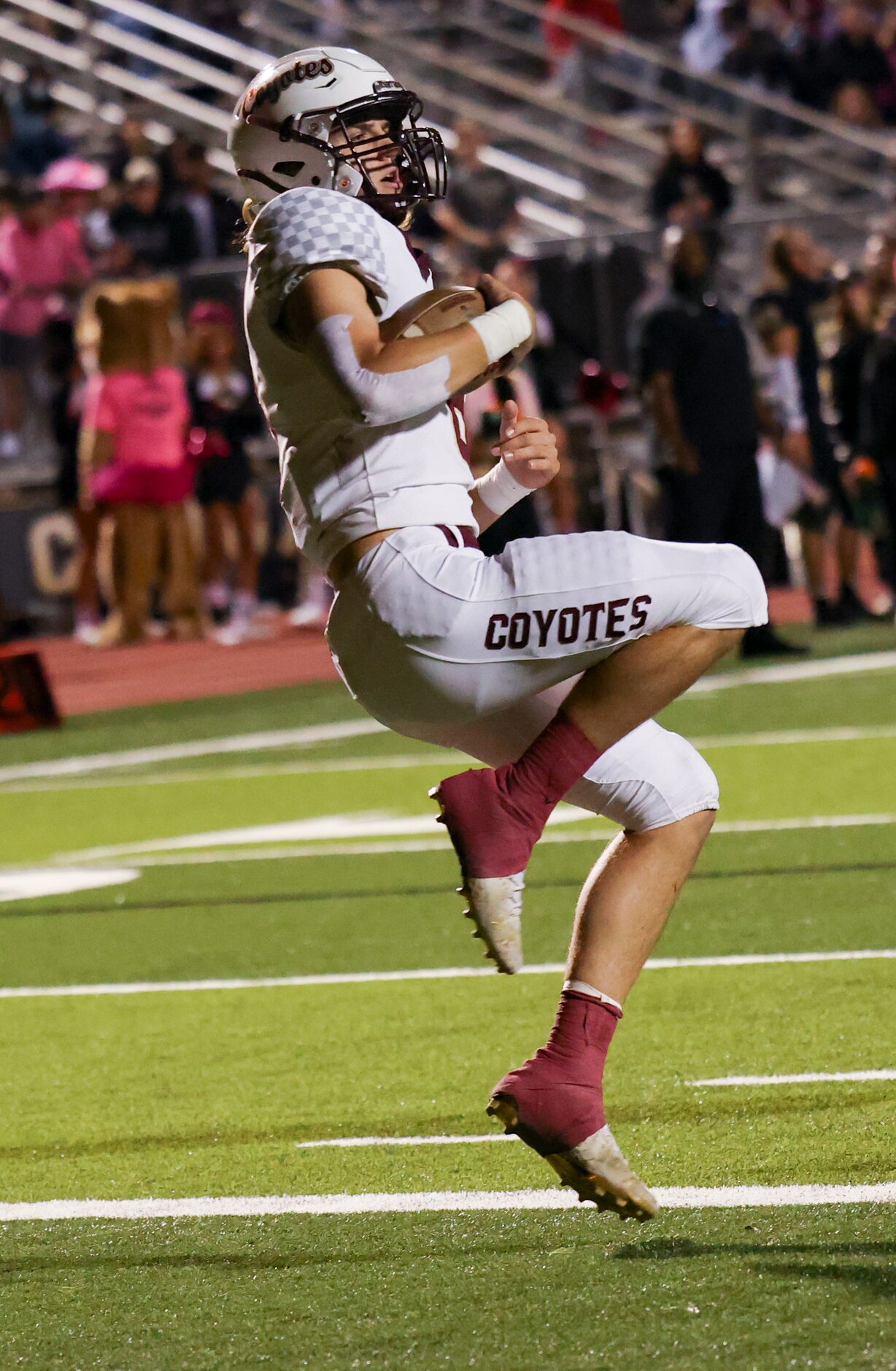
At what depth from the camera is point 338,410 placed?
4.21 m

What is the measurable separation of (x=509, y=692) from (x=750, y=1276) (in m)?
1.04

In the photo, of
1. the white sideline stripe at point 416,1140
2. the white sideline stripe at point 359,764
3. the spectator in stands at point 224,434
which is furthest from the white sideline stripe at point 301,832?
the spectator in stands at point 224,434

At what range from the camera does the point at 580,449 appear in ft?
60.4

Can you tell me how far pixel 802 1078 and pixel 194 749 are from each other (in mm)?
7529

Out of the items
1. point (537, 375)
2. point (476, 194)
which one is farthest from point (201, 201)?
point (537, 375)

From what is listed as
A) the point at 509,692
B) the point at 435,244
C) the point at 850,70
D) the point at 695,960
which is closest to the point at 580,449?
the point at 435,244

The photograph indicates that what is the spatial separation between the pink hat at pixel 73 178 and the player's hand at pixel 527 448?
592 inches

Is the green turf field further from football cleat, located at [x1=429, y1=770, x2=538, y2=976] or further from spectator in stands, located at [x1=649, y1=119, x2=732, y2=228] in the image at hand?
spectator in stands, located at [x1=649, y1=119, x2=732, y2=228]

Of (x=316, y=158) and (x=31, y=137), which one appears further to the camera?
(x=31, y=137)

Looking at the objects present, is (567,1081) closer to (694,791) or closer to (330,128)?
(694,791)

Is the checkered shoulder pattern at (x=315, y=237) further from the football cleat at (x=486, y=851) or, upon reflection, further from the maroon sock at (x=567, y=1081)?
the maroon sock at (x=567, y=1081)

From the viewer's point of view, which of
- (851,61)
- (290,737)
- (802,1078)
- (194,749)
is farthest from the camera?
(851,61)

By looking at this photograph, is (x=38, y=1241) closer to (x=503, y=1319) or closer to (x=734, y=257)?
(x=503, y=1319)

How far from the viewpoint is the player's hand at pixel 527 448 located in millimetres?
4453
